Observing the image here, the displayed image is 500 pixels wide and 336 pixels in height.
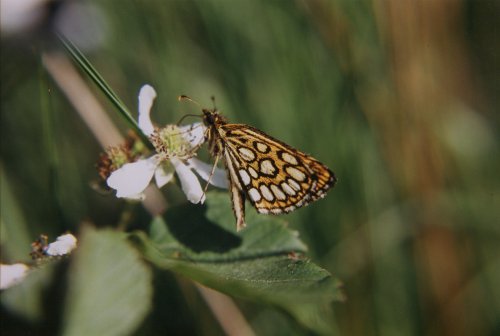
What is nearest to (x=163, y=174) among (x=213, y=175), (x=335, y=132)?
(x=213, y=175)

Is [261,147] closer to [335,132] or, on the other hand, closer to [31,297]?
[31,297]

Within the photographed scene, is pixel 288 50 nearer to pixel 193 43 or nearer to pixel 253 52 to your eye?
pixel 253 52

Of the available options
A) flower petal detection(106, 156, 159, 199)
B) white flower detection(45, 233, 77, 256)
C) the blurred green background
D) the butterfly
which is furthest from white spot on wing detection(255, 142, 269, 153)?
the blurred green background

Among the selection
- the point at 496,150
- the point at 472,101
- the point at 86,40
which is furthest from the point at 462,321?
the point at 86,40

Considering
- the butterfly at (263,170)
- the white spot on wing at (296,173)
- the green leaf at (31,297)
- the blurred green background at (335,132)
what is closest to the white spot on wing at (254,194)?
the butterfly at (263,170)

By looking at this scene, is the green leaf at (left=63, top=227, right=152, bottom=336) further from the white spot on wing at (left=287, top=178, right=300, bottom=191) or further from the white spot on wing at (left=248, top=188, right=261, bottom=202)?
the white spot on wing at (left=287, top=178, right=300, bottom=191)
